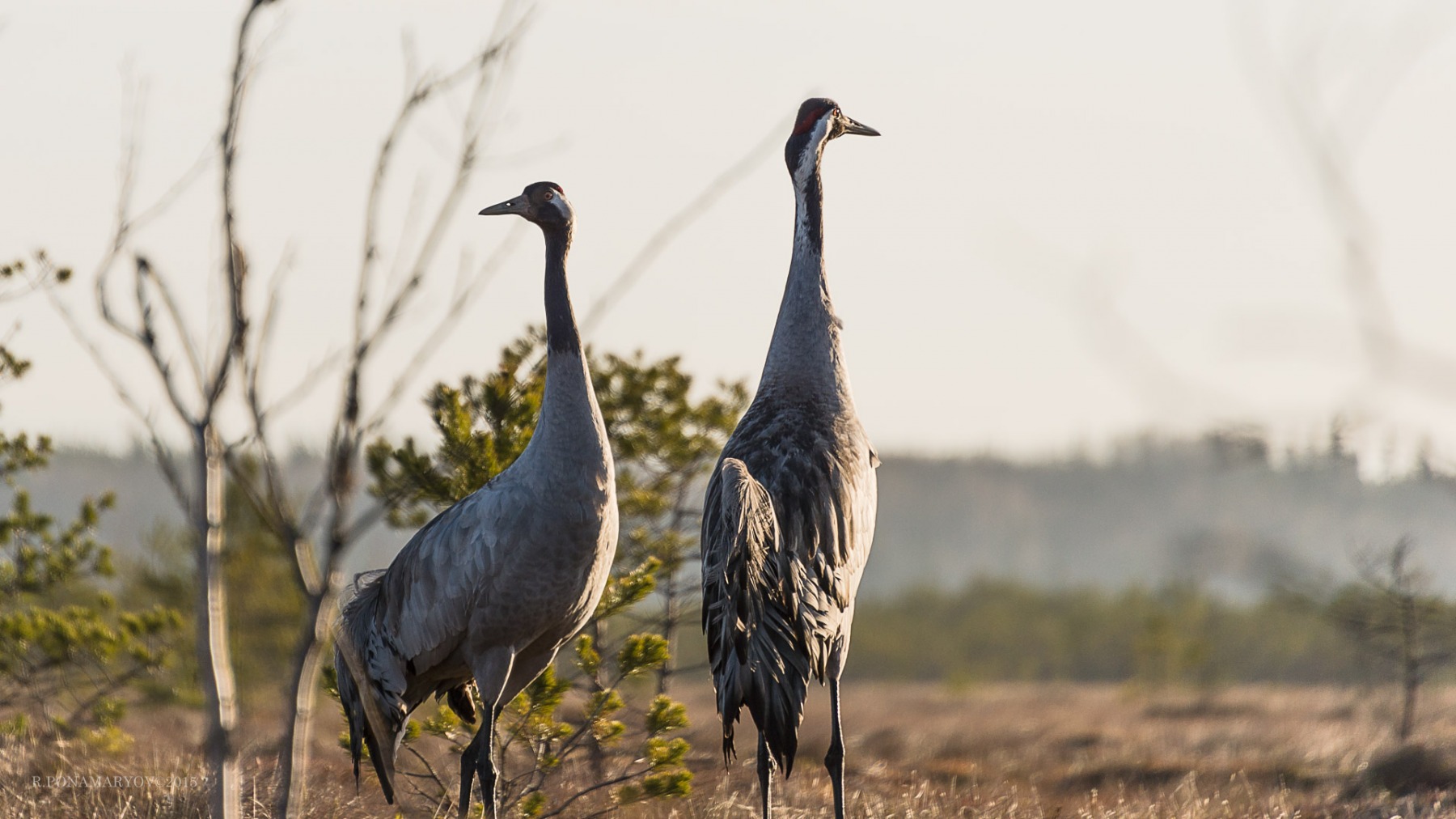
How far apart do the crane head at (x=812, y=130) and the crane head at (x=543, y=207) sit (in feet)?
4.35

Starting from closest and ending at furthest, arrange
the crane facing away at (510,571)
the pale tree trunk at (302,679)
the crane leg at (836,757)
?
the pale tree trunk at (302,679), the crane facing away at (510,571), the crane leg at (836,757)

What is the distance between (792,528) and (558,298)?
135 cm

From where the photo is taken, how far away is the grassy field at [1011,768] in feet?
22.7

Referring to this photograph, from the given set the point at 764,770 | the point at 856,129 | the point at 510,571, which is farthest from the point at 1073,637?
the point at 510,571

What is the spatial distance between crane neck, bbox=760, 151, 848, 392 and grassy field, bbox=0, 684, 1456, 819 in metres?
2.11

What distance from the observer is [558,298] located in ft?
19.4

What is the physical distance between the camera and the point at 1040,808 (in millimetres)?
7184

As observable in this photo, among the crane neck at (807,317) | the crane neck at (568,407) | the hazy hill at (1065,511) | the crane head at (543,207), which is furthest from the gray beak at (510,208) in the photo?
the hazy hill at (1065,511)

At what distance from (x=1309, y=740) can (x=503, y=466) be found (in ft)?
27.5

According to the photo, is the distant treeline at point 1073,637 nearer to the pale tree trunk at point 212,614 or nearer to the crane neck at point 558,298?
the crane neck at point 558,298

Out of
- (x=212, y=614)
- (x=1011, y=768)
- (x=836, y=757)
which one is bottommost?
(x=1011, y=768)

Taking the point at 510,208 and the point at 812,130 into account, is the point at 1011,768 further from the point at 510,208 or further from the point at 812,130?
the point at 510,208

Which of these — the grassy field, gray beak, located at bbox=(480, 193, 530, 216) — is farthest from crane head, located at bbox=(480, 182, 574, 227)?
the grassy field

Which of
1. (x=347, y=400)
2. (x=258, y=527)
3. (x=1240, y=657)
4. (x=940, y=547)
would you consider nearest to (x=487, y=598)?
(x=347, y=400)
